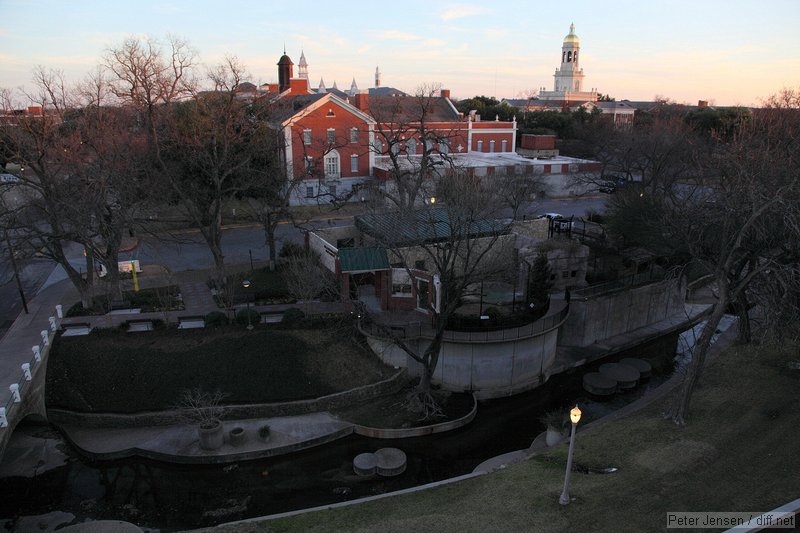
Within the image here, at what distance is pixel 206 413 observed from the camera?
66.0 ft

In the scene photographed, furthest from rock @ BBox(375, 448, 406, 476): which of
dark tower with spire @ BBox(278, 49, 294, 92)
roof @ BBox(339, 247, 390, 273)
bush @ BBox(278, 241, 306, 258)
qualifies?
dark tower with spire @ BBox(278, 49, 294, 92)

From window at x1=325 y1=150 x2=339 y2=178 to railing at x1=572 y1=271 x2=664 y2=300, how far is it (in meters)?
30.3

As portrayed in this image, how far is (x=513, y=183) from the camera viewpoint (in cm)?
4319

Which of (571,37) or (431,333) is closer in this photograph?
(431,333)

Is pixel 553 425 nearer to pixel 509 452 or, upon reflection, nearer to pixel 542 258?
pixel 509 452

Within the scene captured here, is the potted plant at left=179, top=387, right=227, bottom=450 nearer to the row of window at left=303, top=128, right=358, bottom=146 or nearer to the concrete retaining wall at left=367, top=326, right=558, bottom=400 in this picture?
the concrete retaining wall at left=367, top=326, right=558, bottom=400

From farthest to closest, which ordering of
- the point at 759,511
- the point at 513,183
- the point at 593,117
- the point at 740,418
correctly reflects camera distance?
the point at 593,117 → the point at 513,183 → the point at 740,418 → the point at 759,511

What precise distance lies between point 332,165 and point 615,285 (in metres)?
31.2

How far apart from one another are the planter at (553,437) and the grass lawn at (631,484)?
111 centimetres

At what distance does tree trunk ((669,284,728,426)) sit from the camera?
17438 mm

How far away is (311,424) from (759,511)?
47.7 feet

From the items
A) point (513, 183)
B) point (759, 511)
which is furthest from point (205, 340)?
point (513, 183)

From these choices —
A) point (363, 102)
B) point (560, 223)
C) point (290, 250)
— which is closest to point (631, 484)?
point (290, 250)

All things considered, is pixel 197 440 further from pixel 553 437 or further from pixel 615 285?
pixel 615 285
